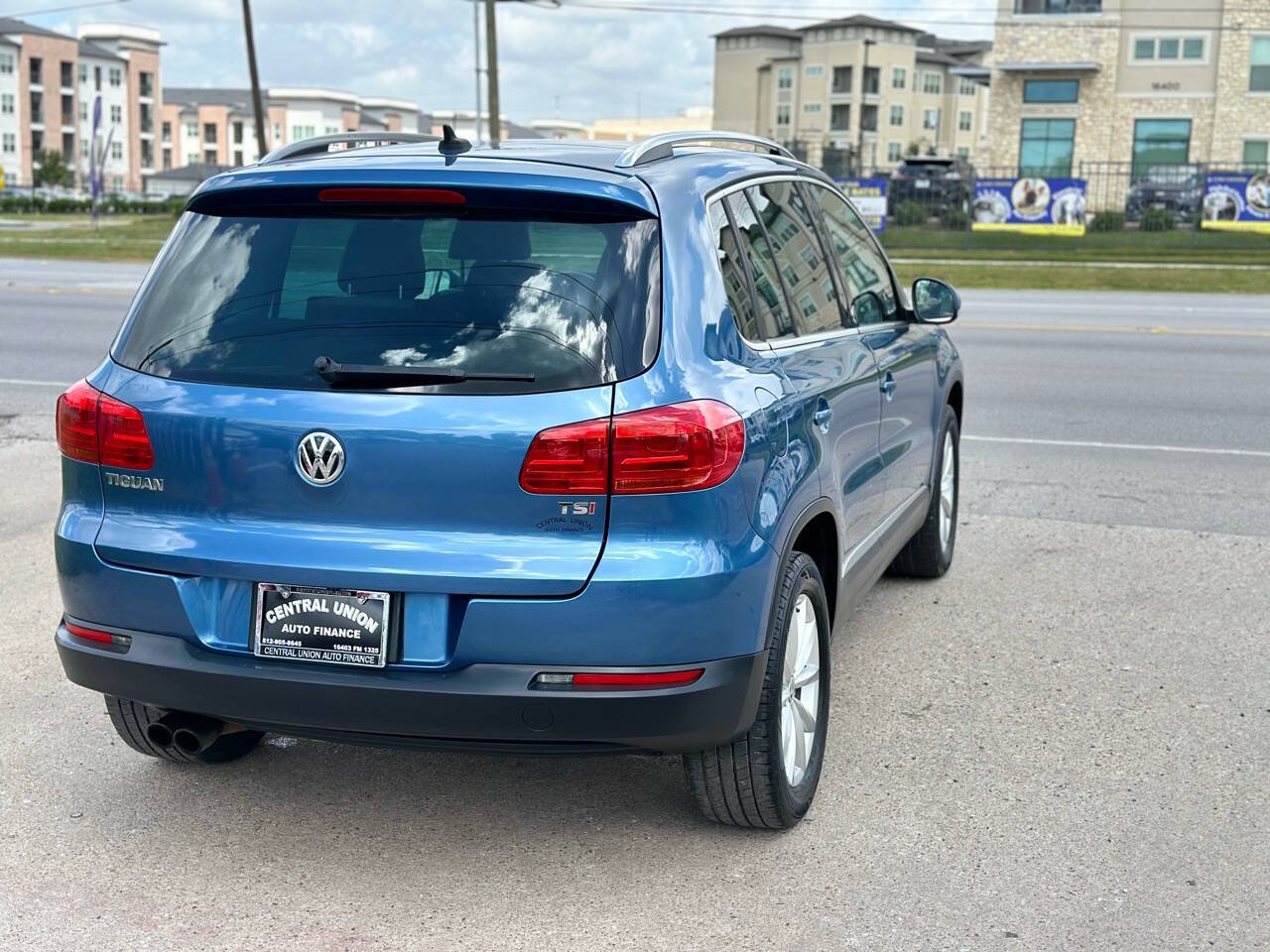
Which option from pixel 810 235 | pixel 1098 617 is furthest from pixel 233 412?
pixel 1098 617

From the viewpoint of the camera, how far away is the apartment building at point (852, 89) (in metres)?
107

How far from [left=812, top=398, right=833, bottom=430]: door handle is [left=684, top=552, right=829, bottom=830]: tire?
1.34ft

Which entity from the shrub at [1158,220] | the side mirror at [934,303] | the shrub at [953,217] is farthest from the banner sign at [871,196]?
the side mirror at [934,303]

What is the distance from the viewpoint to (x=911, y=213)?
39.4 metres

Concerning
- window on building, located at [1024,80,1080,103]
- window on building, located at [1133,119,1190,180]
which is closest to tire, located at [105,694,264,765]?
window on building, located at [1133,119,1190,180]

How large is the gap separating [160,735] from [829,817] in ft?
6.10

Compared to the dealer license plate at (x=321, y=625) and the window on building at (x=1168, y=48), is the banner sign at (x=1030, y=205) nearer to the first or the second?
the window on building at (x=1168, y=48)

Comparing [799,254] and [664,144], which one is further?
[799,254]

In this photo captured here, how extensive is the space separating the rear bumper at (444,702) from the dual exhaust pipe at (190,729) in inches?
10.3

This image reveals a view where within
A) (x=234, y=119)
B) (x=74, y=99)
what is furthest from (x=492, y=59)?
(x=234, y=119)

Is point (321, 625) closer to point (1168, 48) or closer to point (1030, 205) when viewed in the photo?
point (1030, 205)

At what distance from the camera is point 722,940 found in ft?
11.4

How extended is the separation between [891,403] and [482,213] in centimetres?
213

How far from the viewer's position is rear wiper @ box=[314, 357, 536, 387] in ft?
11.3
